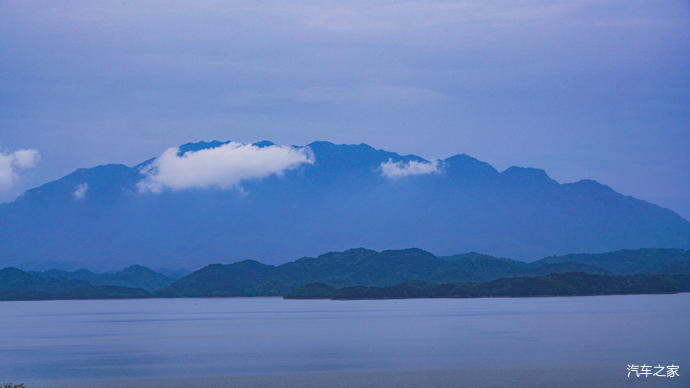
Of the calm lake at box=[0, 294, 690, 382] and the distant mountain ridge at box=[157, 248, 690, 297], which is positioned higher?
the distant mountain ridge at box=[157, 248, 690, 297]

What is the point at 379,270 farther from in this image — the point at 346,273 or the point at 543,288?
the point at 543,288

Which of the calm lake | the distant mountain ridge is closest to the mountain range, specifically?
the distant mountain ridge

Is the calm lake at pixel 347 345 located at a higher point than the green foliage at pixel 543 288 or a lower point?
lower

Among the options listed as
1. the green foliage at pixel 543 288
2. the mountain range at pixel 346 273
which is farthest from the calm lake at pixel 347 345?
the mountain range at pixel 346 273

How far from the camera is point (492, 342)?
53.9m

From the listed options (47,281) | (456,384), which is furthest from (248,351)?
(47,281)

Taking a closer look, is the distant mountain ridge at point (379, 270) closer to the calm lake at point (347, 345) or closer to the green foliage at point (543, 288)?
the green foliage at point (543, 288)

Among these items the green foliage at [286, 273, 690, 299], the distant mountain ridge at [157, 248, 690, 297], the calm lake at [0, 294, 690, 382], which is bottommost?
the calm lake at [0, 294, 690, 382]

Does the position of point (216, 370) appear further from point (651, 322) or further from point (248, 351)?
point (651, 322)

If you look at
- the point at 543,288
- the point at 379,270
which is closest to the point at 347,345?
the point at 543,288

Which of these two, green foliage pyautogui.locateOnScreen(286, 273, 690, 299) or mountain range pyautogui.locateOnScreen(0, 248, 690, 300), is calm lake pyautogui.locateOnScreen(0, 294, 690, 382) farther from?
mountain range pyautogui.locateOnScreen(0, 248, 690, 300)

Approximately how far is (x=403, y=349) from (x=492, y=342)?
629 centimetres

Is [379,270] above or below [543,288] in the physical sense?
above

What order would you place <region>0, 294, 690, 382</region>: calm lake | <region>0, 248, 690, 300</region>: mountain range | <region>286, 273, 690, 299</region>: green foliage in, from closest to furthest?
<region>0, 294, 690, 382</region>: calm lake
<region>286, 273, 690, 299</region>: green foliage
<region>0, 248, 690, 300</region>: mountain range
